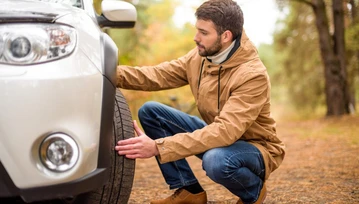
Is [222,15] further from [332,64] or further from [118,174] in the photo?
[332,64]

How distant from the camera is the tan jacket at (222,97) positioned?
2.91 metres

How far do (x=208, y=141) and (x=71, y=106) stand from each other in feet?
3.52

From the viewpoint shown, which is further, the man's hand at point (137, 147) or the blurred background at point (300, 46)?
the blurred background at point (300, 46)

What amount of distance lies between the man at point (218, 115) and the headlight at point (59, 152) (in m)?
0.64

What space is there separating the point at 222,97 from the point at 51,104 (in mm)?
1406

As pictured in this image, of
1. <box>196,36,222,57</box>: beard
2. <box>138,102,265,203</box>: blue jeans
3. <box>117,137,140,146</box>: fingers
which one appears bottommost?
<box>138,102,265,203</box>: blue jeans

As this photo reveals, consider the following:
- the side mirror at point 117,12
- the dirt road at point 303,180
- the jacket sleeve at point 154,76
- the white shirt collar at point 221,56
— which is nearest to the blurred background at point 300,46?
the dirt road at point 303,180

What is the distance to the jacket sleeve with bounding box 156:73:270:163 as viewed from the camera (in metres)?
2.86

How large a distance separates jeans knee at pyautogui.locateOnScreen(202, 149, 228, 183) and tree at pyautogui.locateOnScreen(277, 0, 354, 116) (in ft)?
33.8

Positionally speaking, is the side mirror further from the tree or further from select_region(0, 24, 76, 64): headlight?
the tree

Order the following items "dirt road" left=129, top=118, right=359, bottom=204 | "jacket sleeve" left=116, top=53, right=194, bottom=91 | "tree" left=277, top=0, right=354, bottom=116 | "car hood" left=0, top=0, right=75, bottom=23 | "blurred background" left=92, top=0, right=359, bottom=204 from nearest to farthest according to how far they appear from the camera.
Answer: "car hood" left=0, top=0, right=75, bottom=23 < "jacket sleeve" left=116, top=53, right=194, bottom=91 < "dirt road" left=129, top=118, right=359, bottom=204 < "blurred background" left=92, top=0, right=359, bottom=204 < "tree" left=277, top=0, right=354, bottom=116

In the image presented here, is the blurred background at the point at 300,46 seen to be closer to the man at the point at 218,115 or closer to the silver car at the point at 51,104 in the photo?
the man at the point at 218,115

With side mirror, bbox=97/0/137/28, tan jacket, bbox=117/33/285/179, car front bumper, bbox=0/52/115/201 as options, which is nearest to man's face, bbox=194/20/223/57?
tan jacket, bbox=117/33/285/179

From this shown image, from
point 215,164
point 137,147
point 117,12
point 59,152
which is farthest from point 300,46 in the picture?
point 59,152
